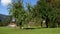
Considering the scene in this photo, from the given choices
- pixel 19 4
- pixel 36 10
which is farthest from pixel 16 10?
pixel 36 10

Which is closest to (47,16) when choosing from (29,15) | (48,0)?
(48,0)

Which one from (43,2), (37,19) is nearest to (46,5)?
(43,2)

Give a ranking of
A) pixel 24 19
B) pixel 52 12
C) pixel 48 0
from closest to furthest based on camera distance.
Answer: pixel 24 19
pixel 52 12
pixel 48 0

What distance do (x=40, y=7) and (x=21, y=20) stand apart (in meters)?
18.6

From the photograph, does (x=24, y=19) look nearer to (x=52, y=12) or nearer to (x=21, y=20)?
(x=21, y=20)

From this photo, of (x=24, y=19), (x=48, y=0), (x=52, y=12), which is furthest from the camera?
(x=48, y=0)

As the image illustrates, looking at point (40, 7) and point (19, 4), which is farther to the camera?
point (40, 7)

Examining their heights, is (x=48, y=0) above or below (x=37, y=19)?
above

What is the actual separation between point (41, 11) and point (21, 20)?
727 inches

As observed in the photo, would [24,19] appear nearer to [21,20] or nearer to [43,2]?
[21,20]

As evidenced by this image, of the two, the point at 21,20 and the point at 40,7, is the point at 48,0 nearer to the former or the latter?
the point at 40,7

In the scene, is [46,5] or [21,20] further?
[46,5]

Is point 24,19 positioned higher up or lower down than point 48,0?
lower down

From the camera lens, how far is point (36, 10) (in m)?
67.8
